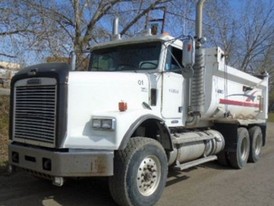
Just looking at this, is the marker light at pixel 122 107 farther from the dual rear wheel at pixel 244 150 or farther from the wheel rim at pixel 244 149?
the wheel rim at pixel 244 149

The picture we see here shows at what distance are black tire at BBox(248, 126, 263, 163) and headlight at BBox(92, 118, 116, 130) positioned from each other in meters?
6.24

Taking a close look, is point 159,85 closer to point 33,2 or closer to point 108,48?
point 108,48

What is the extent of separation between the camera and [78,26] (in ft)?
48.1

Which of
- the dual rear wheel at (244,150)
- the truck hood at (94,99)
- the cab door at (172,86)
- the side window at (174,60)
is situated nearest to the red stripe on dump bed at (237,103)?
the dual rear wheel at (244,150)

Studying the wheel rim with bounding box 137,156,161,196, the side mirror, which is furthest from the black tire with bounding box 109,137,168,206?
the side mirror

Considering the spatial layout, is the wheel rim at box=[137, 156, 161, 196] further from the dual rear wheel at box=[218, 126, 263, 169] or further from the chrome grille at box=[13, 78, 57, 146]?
the dual rear wheel at box=[218, 126, 263, 169]

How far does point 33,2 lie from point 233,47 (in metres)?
21.4

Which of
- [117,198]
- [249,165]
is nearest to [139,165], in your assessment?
[117,198]

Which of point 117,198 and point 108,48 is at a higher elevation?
point 108,48

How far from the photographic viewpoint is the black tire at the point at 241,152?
32.7 ft

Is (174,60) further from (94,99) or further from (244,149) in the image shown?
(244,149)

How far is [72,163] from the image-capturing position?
5.70m

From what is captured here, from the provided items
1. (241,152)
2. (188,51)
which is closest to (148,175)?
(188,51)

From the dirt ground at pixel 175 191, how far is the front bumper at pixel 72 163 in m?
0.88
